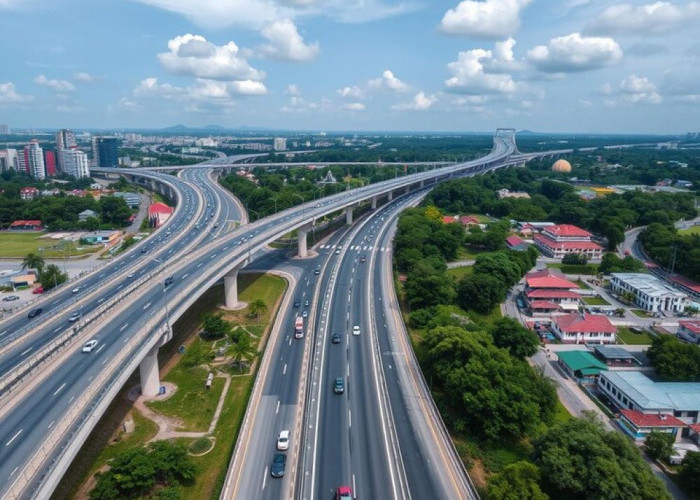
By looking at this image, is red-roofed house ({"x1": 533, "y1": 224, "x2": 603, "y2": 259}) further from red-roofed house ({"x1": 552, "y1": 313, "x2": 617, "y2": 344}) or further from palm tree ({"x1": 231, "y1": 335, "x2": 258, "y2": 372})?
palm tree ({"x1": 231, "y1": 335, "x2": 258, "y2": 372})

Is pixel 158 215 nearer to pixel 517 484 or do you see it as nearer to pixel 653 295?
pixel 653 295

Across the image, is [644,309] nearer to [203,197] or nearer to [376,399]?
[376,399]

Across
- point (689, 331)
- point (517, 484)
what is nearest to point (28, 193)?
point (517, 484)

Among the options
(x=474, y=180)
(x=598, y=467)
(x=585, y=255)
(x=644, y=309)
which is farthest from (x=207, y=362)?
(x=474, y=180)

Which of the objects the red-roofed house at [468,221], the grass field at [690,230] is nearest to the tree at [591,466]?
the red-roofed house at [468,221]

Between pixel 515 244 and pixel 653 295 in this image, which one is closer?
pixel 653 295
